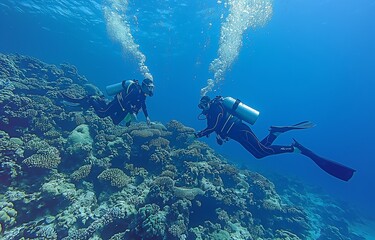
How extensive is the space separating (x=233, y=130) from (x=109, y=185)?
5270 millimetres

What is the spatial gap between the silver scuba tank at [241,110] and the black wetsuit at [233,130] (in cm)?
19

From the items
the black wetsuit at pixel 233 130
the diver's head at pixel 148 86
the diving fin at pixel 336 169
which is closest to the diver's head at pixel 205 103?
the black wetsuit at pixel 233 130

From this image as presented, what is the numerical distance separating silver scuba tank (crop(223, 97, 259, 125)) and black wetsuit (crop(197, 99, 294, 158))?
193 mm

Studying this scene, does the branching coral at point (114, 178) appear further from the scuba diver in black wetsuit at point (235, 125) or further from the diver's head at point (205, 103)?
the diver's head at point (205, 103)

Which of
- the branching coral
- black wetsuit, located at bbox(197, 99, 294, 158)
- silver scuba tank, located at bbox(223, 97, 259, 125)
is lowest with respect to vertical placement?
the branching coral

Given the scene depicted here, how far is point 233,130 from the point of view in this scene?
9.13 metres

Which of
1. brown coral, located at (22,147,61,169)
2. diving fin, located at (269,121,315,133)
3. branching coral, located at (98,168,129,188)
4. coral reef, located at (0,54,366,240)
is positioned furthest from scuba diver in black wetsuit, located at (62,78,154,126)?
diving fin, located at (269,121,315,133)

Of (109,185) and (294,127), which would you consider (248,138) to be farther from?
(109,185)

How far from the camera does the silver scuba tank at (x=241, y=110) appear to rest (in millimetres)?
8914

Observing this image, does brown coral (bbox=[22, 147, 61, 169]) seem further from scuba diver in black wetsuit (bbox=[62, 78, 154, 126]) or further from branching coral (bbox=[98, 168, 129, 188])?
scuba diver in black wetsuit (bbox=[62, 78, 154, 126])

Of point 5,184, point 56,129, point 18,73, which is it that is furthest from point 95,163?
point 18,73

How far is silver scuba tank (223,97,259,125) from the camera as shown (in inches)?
351

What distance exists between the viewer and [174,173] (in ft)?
35.7

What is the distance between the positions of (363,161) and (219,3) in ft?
427
